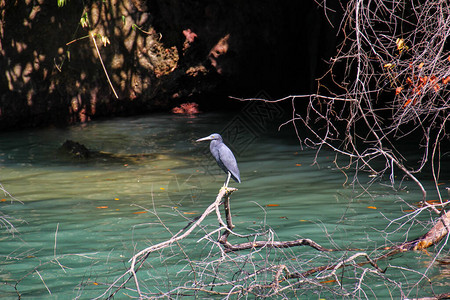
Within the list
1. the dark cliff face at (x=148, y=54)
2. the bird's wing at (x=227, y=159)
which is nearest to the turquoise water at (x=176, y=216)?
the bird's wing at (x=227, y=159)

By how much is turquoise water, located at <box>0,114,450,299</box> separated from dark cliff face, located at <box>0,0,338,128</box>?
124 centimetres

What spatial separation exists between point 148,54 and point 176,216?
19.9 feet

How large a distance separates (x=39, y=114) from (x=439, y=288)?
25.5 feet

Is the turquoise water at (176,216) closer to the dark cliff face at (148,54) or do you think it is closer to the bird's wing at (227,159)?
the bird's wing at (227,159)

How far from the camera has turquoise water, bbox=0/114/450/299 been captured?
136 inches

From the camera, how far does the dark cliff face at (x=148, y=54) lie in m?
9.52

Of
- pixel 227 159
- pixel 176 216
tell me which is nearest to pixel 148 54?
pixel 176 216

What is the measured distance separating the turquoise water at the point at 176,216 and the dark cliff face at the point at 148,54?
4.07 ft

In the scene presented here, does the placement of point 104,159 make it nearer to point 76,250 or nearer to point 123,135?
point 123,135

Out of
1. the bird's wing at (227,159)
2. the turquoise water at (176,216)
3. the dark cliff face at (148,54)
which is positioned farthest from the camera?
the dark cliff face at (148,54)

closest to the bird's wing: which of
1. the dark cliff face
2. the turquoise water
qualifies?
the turquoise water

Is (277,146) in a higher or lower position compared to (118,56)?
lower

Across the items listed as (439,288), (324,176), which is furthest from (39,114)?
(439,288)

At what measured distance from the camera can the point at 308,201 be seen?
17.2 ft
